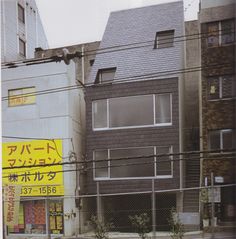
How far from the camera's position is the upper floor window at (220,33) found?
1126 millimetres

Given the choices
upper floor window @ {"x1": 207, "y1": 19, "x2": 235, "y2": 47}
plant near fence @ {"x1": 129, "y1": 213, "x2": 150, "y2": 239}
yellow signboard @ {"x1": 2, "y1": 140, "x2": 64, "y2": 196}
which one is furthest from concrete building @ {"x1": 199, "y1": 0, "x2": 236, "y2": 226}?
yellow signboard @ {"x1": 2, "y1": 140, "x2": 64, "y2": 196}

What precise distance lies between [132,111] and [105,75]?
23 centimetres

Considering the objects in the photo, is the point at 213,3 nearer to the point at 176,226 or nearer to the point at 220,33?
the point at 220,33

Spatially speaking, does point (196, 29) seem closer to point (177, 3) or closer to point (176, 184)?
point (177, 3)

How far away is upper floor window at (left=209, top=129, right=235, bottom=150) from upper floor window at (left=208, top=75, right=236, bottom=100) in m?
0.14

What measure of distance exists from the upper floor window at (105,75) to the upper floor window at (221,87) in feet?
1.48

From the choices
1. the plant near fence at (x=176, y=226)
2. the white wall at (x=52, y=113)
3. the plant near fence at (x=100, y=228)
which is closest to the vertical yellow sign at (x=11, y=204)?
the white wall at (x=52, y=113)

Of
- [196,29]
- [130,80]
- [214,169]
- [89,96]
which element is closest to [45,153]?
[89,96]

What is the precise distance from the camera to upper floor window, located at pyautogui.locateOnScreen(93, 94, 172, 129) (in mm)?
1565

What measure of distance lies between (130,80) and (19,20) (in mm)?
580

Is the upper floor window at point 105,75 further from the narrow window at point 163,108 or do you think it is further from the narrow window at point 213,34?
the narrow window at point 213,34

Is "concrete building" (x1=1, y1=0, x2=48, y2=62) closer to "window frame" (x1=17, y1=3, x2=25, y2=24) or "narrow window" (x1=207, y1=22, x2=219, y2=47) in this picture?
"window frame" (x1=17, y1=3, x2=25, y2=24)

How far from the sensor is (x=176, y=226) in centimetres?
160

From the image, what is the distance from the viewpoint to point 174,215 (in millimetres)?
1554
